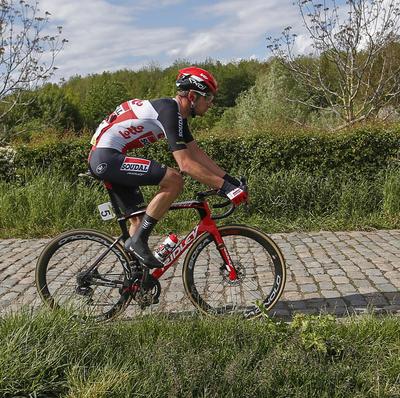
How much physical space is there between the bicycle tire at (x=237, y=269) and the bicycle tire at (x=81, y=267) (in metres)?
0.59

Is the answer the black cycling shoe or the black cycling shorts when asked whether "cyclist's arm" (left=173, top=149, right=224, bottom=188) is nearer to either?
the black cycling shorts

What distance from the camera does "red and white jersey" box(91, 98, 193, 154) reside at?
3434 millimetres

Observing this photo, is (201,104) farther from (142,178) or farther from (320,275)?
(320,275)

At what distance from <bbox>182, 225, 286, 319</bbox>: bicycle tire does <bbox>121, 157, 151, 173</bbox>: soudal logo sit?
78 centimetres

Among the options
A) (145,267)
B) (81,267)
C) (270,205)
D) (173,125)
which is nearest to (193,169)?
(173,125)

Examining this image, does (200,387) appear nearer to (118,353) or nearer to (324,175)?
(118,353)

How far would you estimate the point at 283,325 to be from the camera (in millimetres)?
3213

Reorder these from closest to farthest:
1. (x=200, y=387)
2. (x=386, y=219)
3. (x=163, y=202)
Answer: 1. (x=200, y=387)
2. (x=163, y=202)
3. (x=386, y=219)

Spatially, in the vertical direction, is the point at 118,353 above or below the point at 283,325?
above

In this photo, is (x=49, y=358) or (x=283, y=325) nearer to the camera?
(x=49, y=358)

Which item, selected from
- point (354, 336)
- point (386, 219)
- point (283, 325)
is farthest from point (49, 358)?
point (386, 219)

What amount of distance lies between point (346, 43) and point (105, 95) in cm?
6320

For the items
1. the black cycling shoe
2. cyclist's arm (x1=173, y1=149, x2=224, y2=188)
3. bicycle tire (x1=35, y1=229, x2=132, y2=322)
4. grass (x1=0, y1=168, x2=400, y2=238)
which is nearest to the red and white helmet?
cyclist's arm (x1=173, y1=149, x2=224, y2=188)

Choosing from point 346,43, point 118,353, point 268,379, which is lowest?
point 268,379
